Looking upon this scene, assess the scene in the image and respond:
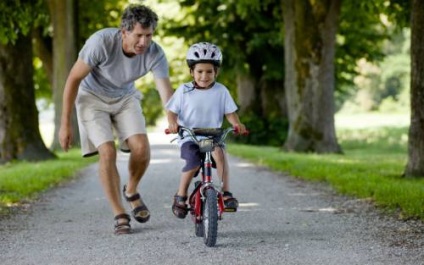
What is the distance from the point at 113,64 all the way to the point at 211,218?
1727mm

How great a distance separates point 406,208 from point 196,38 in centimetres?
1977

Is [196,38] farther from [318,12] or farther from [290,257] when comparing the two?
[290,257]

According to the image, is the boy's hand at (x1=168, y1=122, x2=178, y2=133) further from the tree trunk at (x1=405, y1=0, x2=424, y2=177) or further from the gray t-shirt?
the tree trunk at (x1=405, y1=0, x2=424, y2=177)

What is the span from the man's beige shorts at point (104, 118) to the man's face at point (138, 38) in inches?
25.5

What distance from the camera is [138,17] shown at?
22.2 ft

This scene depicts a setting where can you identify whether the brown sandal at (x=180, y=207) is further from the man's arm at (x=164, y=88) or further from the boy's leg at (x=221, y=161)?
the man's arm at (x=164, y=88)

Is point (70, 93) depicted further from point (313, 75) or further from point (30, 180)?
point (313, 75)

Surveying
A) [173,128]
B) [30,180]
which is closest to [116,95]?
[173,128]

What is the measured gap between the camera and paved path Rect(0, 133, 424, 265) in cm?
600

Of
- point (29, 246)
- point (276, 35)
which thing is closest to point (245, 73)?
point (276, 35)

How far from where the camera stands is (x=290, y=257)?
5973 mm

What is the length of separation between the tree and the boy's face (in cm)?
1078

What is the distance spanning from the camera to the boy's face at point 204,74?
6703 mm

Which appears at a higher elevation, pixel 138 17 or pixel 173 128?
pixel 138 17
